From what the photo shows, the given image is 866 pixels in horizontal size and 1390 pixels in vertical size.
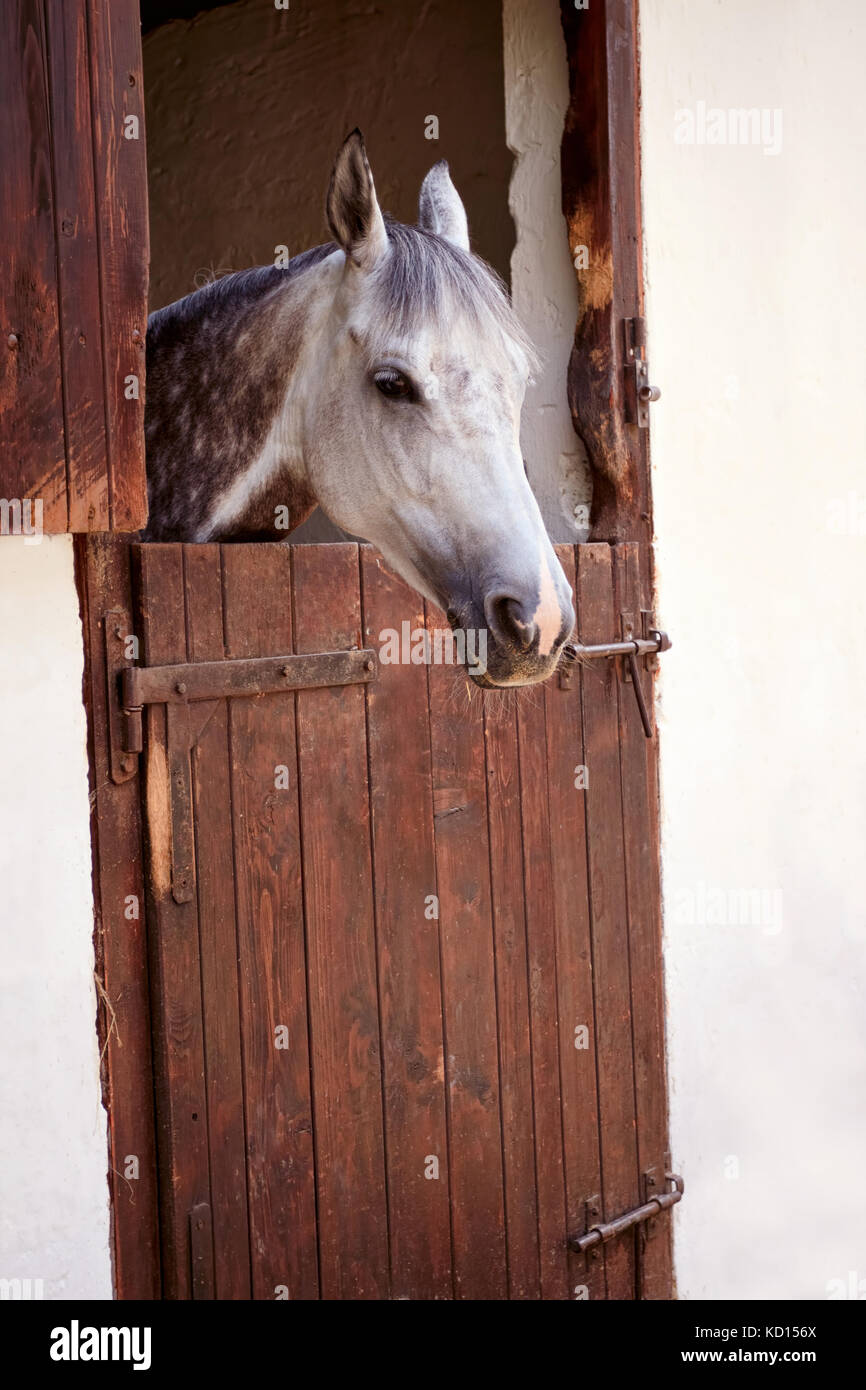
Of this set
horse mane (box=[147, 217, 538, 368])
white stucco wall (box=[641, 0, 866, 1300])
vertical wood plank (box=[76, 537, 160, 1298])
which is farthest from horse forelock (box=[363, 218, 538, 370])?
white stucco wall (box=[641, 0, 866, 1300])

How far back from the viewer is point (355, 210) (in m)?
2.12

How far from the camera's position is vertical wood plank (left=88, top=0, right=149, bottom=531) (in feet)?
5.82

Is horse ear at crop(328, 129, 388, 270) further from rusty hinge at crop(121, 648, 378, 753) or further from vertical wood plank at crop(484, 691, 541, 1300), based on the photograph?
vertical wood plank at crop(484, 691, 541, 1300)

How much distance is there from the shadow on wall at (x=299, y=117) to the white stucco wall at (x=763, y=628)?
27.7 inches

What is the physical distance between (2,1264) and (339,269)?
176 cm

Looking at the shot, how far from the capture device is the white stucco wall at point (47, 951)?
187 centimetres

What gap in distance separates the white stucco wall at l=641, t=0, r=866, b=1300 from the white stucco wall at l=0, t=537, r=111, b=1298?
165cm

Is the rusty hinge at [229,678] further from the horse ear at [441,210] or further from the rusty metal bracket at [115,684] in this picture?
the horse ear at [441,210]

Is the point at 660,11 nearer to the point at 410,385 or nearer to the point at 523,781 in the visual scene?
the point at 410,385

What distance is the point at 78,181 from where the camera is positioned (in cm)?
175

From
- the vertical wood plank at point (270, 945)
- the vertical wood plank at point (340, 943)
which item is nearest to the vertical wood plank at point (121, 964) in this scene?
the vertical wood plank at point (270, 945)

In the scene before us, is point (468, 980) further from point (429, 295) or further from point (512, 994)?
point (429, 295)

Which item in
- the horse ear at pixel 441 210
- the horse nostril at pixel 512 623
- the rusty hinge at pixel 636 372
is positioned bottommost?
the horse nostril at pixel 512 623

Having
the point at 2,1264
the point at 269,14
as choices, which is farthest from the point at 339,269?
the point at 269,14
